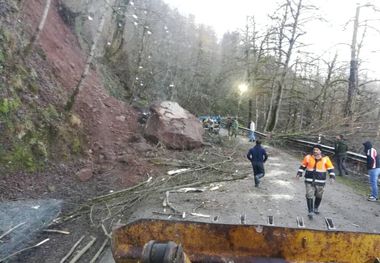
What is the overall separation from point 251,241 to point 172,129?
47.1ft

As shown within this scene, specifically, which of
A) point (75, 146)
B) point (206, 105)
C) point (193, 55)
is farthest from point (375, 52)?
point (193, 55)

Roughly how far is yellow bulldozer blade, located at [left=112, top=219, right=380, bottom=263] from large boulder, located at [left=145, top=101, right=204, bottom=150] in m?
13.6

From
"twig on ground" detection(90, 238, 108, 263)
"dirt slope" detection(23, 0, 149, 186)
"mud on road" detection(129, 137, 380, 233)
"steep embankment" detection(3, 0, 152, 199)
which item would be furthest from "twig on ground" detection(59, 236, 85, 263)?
"dirt slope" detection(23, 0, 149, 186)

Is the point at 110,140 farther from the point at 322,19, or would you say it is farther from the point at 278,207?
the point at 322,19

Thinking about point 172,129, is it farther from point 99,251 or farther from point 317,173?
point 99,251

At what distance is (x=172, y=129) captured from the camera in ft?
63.9

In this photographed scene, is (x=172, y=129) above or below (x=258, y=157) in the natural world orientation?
above

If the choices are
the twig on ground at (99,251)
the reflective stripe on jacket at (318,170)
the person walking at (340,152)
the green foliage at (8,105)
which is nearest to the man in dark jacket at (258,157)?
the reflective stripe on jacket at (318,170)

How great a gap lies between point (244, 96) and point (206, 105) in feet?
35.5

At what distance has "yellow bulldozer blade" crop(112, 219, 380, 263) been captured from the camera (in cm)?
512

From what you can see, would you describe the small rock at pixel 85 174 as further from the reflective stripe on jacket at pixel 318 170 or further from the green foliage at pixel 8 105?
the reflective stripe on jacket at pixel 318 170

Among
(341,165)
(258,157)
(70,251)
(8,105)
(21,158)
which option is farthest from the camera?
(341,165)

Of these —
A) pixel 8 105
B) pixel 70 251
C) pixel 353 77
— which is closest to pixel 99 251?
pixel 70 251

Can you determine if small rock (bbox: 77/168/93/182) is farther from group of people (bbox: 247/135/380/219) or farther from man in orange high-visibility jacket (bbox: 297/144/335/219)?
man in orange high-visibility jacket (bbox: 297/144/335/219)
